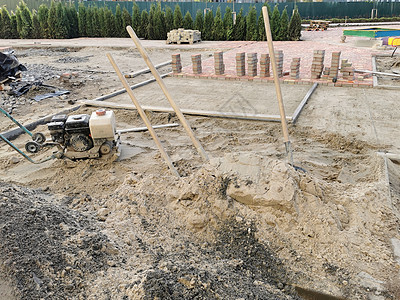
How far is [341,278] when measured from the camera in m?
2.81

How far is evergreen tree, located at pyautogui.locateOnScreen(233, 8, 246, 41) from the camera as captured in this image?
724 inches

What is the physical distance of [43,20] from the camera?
2122 centimetres

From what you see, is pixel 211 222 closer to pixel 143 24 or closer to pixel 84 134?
pixel 84 134

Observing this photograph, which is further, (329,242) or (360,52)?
(360,52)

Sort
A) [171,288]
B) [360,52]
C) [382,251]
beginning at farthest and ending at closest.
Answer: [360,52] < [382,251] < [171,288]

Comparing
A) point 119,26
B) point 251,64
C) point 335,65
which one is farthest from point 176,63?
point 119,26

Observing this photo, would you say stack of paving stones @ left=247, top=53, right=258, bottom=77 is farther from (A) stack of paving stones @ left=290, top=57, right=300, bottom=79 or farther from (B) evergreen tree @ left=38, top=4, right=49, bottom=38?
(B) evergreen tree @ left=38, top=4, right=49, bottom=38

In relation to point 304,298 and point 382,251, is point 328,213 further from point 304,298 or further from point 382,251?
point 304,298

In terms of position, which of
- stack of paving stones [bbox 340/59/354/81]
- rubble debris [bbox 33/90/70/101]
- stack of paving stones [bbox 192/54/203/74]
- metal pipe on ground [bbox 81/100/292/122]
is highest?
stack of paving stones [bbox 192/54/203/74]

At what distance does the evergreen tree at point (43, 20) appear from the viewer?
2106 cm

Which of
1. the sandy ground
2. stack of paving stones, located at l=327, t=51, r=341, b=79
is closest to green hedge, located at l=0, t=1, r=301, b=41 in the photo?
stack of paving stones, located at l=327, t=51, r=341, b=79

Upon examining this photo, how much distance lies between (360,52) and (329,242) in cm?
1256

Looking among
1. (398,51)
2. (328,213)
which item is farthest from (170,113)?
(398,51)

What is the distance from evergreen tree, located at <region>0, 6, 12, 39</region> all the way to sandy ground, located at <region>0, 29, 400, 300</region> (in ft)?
67.7
